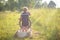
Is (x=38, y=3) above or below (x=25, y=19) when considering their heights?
above

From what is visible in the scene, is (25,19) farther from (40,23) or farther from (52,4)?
(52,4)

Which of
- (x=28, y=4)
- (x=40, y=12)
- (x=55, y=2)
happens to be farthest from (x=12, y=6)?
(x=55, y=2)

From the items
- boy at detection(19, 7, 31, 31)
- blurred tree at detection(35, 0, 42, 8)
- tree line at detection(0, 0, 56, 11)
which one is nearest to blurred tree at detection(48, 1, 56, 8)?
tree line at detection(0, 0, 56, 11)

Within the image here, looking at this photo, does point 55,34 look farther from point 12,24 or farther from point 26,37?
point 12,24

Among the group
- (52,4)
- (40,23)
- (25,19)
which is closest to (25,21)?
(25,19)

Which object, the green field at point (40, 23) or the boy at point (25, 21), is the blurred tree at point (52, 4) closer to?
the green field at point (40, 23)

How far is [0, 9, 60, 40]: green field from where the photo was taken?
211cm

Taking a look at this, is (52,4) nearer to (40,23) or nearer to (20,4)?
(40,23)

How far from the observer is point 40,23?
2119mm

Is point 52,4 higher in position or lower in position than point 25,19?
higher

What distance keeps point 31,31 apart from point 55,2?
438mm

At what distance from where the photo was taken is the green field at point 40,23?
2105 millimetres

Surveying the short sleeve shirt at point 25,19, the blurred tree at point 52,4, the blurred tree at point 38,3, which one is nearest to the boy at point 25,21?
the short sleeve shirt at point 25,19

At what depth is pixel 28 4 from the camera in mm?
2156
